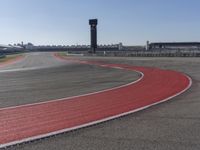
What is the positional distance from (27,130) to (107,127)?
1.80 m

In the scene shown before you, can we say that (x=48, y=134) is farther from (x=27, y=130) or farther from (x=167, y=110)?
(x=167, y=110)

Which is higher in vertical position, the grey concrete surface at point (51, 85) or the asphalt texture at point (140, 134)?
the asphalt texture at point (140, 134)

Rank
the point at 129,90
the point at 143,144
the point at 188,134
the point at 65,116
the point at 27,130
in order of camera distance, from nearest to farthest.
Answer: the point at 143,144
the point at 188,134
the point at 27,130
the point at 65,116
the point at 129,90

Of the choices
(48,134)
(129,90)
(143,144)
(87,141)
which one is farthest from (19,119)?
(129,90)

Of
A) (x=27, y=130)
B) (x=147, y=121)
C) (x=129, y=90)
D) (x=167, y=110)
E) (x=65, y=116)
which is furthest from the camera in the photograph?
(x=129, y=90)

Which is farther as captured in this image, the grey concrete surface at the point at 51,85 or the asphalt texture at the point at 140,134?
the grey concrete surface at the point at 51,85

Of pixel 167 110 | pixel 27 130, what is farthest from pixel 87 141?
pixel 167 110

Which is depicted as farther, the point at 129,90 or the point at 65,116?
the point at 129,90

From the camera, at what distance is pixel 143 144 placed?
693 cm

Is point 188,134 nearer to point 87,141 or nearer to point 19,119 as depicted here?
point 87,141

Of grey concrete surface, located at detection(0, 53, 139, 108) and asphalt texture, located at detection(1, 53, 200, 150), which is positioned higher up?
asphalt texture, located at detection(1, 53, 200, 150)

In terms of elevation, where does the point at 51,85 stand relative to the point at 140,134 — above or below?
below

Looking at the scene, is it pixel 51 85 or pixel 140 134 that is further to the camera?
pixel 51 85

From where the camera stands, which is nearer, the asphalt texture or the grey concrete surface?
the asphalt texture
